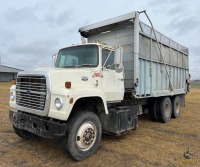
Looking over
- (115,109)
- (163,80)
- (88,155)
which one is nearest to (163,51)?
(163,80)

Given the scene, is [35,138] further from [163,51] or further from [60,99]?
[163,51]

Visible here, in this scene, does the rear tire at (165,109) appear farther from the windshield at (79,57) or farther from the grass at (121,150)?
the windshield at (79,57)

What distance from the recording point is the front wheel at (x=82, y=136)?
15.4 ft

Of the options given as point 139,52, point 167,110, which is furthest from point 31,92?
point 167,110

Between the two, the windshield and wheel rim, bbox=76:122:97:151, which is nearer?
wheel rim, bbox=76:122:97:151

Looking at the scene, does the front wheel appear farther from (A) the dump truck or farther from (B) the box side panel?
(B) the box side panel

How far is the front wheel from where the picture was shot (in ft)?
15.4

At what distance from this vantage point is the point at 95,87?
217 inches

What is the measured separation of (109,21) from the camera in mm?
7418

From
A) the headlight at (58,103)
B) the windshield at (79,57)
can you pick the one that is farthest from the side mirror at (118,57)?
the headlight at (58,103)

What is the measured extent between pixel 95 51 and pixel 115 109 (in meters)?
1.70

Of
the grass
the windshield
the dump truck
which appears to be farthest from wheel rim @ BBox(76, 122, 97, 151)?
the windshield

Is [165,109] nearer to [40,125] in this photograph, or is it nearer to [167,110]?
[167,110]

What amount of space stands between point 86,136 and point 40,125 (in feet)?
3.46
